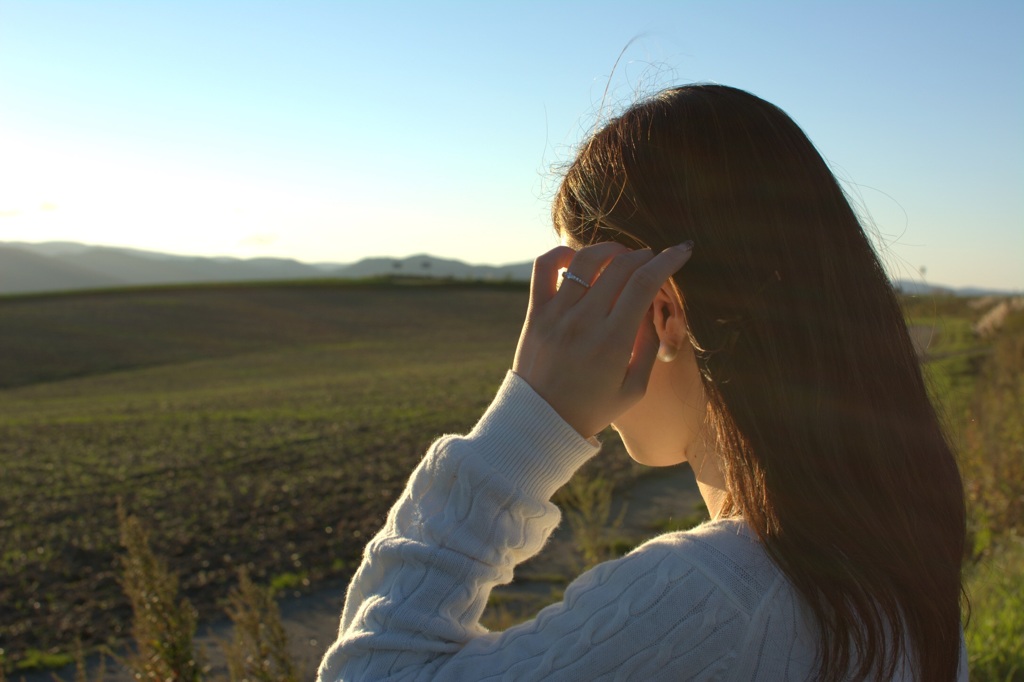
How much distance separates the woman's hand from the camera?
116 cm

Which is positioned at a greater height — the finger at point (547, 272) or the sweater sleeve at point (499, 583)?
the finger at point (547, 272)

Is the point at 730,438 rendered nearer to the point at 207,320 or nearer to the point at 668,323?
the point at 668,323

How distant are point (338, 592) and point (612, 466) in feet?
15.6

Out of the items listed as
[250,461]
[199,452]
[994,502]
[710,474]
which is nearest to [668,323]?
[710,474]

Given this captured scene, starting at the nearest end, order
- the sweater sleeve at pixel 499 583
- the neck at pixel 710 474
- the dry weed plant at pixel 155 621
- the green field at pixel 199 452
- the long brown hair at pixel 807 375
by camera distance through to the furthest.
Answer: the sweater sleeve at pixel 499 583
the long brown hair at pixel 807 375
the neck at pixel 710 474
the dry weed plant at pixel 155 621
the green field at pixel 199 452

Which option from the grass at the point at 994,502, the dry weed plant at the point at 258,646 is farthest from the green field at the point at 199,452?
the grass at the point at 994,502

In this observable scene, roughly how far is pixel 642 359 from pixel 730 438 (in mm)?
181

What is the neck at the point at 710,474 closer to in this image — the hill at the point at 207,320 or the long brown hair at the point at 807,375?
the long brown hair at the point at 807,375

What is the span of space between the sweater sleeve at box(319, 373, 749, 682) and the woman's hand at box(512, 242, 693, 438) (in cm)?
4

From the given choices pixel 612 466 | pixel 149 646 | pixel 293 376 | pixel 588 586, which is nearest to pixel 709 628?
pixel 588 586

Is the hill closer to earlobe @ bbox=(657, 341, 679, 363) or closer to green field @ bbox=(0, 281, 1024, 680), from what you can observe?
green field @ bbox=(0, 281, 1024, 680)

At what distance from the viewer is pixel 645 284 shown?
1.15 metres

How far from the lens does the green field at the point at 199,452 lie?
22.7 feet

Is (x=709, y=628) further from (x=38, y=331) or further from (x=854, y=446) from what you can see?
(x=38, y=331)
